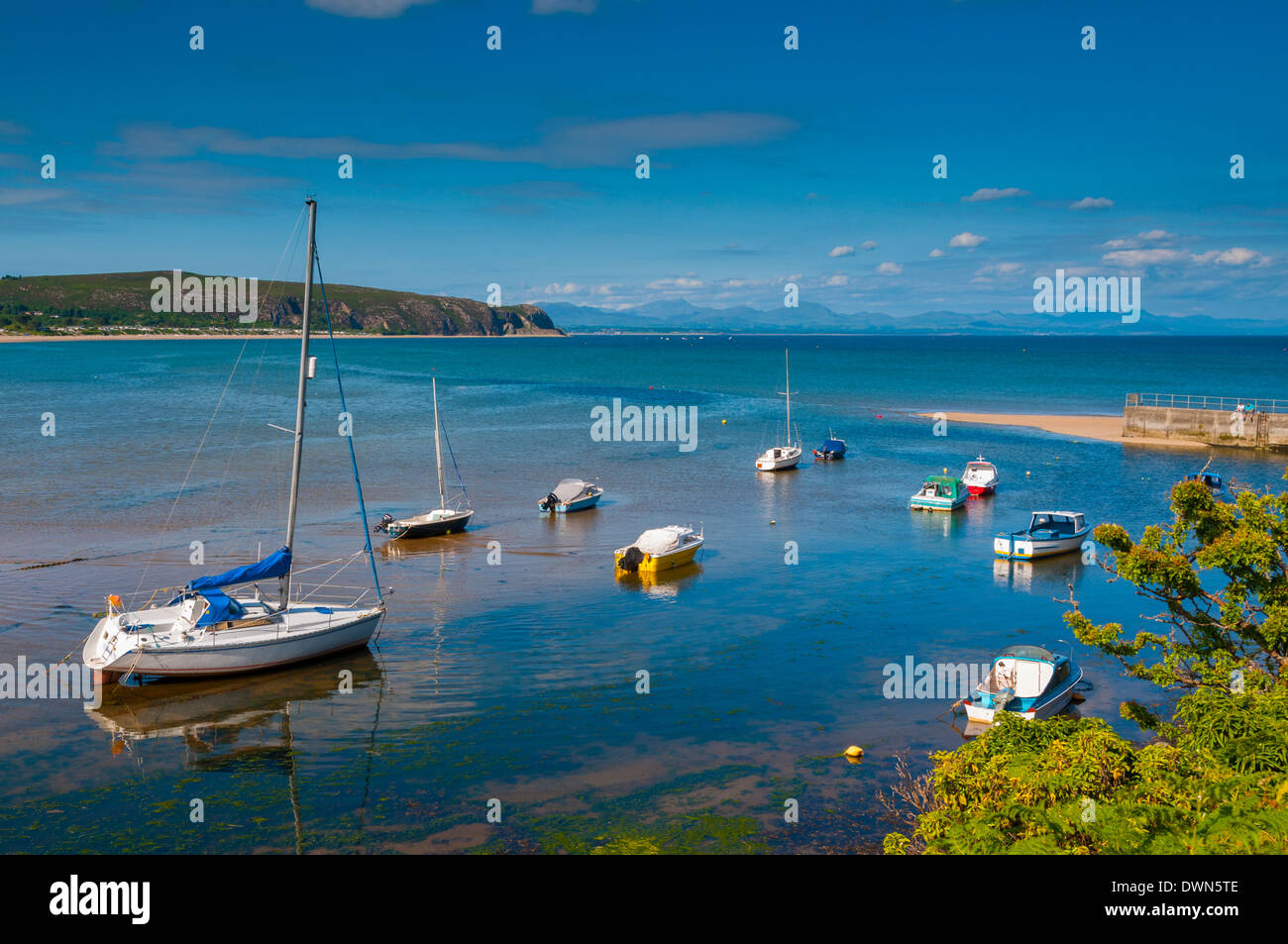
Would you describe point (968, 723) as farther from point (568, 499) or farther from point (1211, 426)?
point (1211, 426)

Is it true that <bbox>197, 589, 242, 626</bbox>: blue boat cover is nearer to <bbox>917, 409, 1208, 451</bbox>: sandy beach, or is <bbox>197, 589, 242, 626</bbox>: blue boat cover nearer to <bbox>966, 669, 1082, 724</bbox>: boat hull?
<bbox>966, 669, 1082, 724</bbox>: boat hull

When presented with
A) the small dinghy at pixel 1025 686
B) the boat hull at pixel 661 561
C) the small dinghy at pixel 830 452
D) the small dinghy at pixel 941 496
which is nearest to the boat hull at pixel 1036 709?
the small dinghy at pixel 1025 686

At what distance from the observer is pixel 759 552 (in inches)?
1642

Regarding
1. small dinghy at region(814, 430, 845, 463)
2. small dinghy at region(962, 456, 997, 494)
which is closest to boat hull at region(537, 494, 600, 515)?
small dinghy at region(962, 456, 997, 494)

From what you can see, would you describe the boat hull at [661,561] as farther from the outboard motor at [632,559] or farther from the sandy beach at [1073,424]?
the sandy beach at [1073,424]

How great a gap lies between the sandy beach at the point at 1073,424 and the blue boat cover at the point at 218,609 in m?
71.0

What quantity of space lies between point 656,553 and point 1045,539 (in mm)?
16878

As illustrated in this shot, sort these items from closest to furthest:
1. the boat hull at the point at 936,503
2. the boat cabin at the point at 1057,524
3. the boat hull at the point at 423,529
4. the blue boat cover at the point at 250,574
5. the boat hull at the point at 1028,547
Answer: the blue boat cover at the point at 250,574
the boat hull at the point at 1028,547
the boat cabin at the point at 1057,524
the boat hull at the point at 423,529
the boat hull at the point at 936,503

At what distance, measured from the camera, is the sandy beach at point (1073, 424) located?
75931 mm

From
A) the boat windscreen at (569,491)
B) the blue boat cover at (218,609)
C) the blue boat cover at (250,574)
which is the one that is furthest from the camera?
the boat windscreen at (569,491)

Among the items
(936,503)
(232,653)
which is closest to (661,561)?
(232,653)

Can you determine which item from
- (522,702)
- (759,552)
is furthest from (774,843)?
(759,552)

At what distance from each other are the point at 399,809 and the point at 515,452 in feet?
179

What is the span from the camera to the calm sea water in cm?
1883
